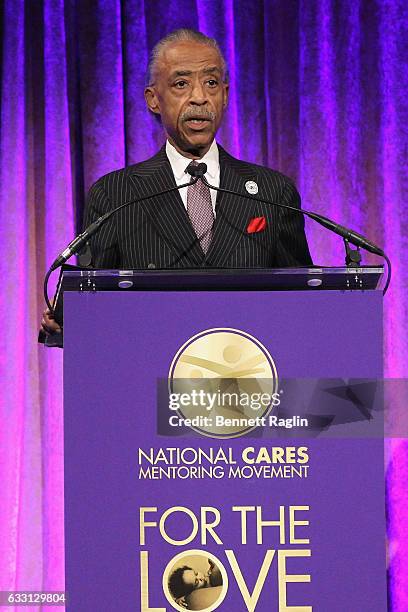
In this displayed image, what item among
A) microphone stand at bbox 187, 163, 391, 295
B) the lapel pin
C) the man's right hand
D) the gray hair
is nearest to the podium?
microphone stand at bbox 187, 163, 391, 295

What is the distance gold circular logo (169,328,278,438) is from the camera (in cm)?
161

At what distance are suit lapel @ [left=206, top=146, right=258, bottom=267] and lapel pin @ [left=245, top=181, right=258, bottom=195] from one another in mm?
11

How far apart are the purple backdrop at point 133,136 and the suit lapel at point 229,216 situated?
1265 mm

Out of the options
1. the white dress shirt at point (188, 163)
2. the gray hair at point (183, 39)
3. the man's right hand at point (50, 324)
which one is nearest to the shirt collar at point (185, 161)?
the white dress shirt at point (188, 163)

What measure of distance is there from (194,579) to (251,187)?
1.12 m

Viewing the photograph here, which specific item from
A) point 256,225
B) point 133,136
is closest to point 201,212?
point 256,225

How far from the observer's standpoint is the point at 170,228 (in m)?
2.32

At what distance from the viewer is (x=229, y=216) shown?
2359 millimetres

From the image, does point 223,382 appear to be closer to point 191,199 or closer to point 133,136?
point 191,199

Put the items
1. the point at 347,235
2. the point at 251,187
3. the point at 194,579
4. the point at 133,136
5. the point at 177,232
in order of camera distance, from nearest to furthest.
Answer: the point at 194,579 → the point at 347,235 → the point at 177,232 → the point at 251,187 → the point at 133,136

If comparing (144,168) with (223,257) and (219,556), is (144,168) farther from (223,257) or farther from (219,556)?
(219,556)

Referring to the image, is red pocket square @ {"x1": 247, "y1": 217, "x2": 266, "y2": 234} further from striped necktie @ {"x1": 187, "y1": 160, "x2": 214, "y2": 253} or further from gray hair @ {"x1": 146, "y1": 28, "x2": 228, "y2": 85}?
gray hair @ {"x1": 146, "y1": 28, "x2": 228, "y2": 85}

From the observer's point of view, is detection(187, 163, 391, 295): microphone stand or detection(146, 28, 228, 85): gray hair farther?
detection(146, 28, 228, 85): gray hair

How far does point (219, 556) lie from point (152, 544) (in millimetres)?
113
